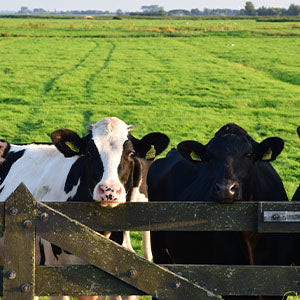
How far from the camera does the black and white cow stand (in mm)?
4953

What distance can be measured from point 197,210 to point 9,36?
187 ft

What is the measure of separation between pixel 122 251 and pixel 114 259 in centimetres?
8

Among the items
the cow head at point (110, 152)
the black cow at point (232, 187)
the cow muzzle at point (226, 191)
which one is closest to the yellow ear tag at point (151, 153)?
the cow head at point (110, 152)

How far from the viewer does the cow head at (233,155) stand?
16.3 ft

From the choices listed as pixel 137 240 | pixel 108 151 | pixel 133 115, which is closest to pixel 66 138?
pixel 108 151

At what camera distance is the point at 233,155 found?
512 cm

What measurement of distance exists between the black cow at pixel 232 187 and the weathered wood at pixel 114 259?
79 centimetres

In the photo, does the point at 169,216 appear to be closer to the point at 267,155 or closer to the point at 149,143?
the point at 149,143

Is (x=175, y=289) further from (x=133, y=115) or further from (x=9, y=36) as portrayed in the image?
(x=9, y=36)

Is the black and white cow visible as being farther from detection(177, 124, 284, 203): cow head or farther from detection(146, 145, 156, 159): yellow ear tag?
detection(177, 124, 284, 203): cow head

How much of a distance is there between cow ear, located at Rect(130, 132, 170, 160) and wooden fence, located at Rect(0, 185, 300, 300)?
4.37 ft

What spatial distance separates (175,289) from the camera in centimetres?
403

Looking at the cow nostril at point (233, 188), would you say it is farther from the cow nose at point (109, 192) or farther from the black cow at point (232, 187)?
the cow nose at point (109, 192)

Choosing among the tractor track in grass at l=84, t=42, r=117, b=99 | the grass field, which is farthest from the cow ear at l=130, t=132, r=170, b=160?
the tractor track in grass at l=84, t=42, r=117, b=99
